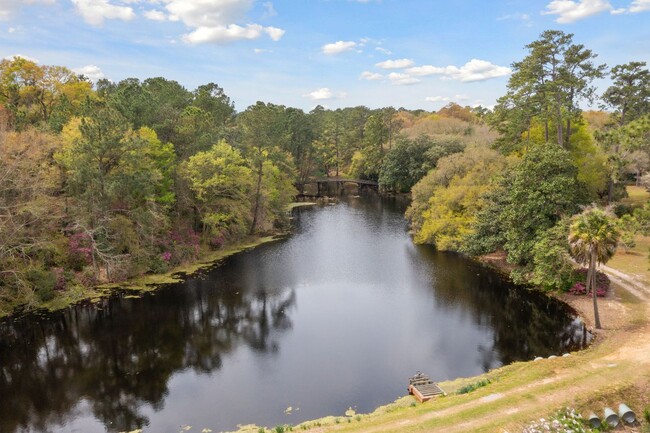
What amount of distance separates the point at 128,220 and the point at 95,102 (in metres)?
10.3

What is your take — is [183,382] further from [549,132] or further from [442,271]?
[549,132]

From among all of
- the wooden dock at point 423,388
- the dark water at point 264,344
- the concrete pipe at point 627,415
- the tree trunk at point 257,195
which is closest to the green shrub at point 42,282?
the dark water at point 264,344

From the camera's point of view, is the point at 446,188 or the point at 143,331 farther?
the point at 446,188

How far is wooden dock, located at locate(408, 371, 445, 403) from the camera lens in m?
20.1

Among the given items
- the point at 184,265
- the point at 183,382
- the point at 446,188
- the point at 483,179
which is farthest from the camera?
the point at 446,188

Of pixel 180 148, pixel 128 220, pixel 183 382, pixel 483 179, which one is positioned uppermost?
pixel 180 148

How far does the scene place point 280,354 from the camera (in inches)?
999

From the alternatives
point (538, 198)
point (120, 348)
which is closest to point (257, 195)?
point (120, 348)

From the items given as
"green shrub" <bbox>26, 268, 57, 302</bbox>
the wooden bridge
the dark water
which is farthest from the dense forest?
the wooden bridge

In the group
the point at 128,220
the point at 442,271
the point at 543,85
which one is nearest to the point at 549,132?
the point at 543,85

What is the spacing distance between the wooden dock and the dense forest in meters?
13.5

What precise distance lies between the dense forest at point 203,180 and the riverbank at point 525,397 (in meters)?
7.70

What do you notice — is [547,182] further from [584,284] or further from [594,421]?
[594,421]

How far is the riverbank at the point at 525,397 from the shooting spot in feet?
54.2
